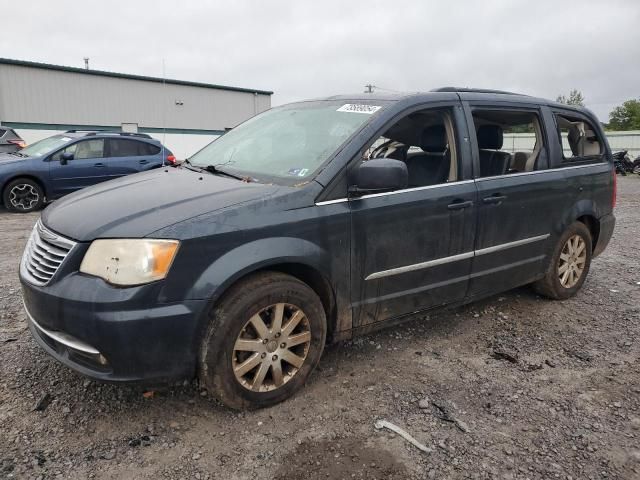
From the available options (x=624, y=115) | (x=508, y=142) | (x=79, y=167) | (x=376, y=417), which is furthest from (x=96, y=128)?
(x=624, y=115)

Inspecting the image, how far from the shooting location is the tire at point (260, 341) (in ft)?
8.11

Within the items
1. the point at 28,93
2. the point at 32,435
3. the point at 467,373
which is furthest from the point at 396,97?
Answer: the point at 28,93

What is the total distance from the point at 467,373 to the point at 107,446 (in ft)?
7.16

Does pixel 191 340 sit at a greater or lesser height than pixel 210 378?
greater

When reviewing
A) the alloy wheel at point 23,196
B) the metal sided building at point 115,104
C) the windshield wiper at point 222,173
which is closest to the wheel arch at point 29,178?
the alloy wheel at point 23,196

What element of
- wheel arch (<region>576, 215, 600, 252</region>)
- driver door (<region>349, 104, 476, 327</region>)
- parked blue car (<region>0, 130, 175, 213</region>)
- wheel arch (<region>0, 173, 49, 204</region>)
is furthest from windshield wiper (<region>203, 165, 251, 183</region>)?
wheel arch (<region>0, 173, 49, 204</region>)

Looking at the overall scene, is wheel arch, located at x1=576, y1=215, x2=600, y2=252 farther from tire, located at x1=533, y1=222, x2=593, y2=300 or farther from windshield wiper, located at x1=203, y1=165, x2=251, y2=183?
windshield wiper, located at x1=203, y1=165, x2=251, y2=183

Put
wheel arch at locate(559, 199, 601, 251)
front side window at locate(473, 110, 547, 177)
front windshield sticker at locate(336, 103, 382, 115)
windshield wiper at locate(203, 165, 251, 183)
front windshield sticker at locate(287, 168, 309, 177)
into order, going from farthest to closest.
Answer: wheel arch at locate(559, 199, 601, 251), front side window at locate(473, 110, 547, 177), front windshield sticker at locate(336, 103, 382, 115), windshield wiper at locate(203, 165, 251, 183), front windshield sticker at locate(287, 168, 309, 177)

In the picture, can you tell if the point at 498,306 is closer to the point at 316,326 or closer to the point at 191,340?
the point at 316,326

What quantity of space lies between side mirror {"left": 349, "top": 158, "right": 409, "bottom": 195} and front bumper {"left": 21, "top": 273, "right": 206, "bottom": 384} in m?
1.12

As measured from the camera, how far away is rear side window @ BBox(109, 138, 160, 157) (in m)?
10.0

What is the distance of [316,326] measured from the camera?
111 inches

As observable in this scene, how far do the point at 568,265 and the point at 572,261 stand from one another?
0.06 metres

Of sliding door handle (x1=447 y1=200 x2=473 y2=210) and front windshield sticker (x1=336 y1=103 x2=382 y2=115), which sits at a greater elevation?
front windshield sticker (x1=336 y1=103 x2=382 y2=115)
